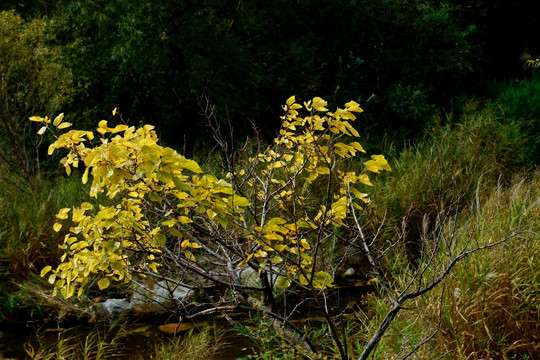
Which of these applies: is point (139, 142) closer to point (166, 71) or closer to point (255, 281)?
point (255, 281)

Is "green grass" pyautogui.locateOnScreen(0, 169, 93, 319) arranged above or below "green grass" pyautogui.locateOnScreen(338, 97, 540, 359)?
below

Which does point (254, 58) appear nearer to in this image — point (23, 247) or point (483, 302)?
point (23, 247)

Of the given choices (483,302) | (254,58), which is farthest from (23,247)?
(254,58)

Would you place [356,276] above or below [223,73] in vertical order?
below

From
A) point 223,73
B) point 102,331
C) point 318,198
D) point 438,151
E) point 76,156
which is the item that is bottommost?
point 102,331

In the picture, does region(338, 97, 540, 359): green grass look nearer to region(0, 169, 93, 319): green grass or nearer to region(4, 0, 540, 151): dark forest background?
region(0, 169, 93, 319): green grass

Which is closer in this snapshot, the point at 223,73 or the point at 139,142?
the point at 139,142

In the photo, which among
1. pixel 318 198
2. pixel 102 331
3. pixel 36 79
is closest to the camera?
pixel 102 331

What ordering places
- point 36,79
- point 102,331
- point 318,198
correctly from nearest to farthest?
point 102,331
point 318,198
point 36,79

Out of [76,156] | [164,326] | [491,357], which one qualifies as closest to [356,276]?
[164,326]

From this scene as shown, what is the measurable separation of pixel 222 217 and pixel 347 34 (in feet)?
23.9

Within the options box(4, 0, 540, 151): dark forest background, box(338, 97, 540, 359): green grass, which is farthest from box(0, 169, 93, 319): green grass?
box(338, 97, 540, 359): green grass

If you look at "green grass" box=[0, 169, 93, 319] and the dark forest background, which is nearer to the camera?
"green grass" box=[0, 169, 93, 319]

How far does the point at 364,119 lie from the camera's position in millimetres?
8625
